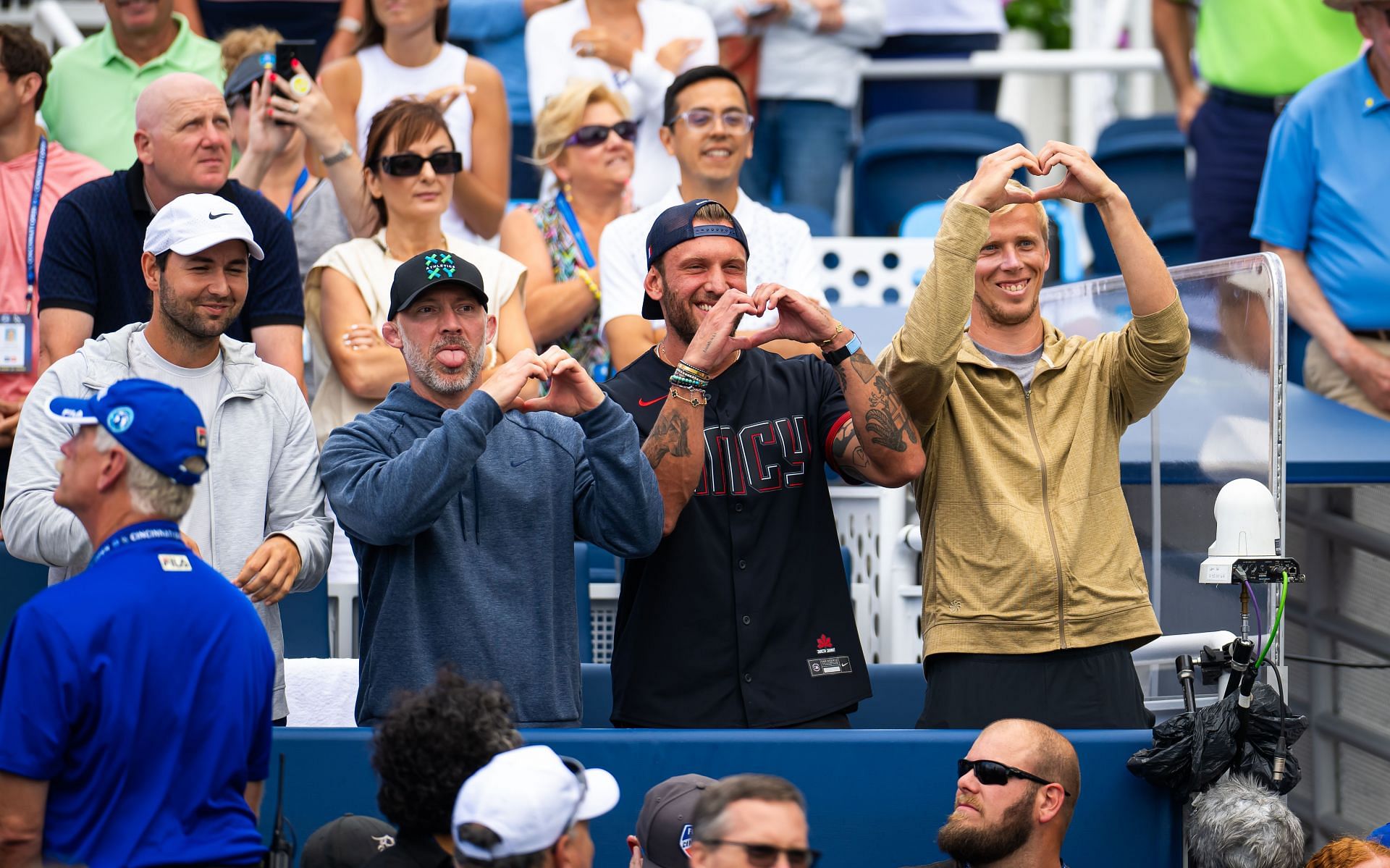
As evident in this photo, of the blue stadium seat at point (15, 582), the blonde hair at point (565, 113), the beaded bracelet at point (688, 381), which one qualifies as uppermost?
the blonde hair at point (565, 113)

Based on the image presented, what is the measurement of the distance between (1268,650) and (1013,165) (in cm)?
135

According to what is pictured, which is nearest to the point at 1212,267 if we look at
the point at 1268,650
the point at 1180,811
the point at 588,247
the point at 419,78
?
the point at 1268,650

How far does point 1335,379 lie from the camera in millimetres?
6516

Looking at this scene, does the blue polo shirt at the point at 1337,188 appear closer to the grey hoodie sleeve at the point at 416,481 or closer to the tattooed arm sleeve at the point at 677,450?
the tattooed arm sleeve at the point at 677,450

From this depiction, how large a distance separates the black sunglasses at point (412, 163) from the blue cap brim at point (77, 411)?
8.67ft

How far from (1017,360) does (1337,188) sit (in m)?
2.42

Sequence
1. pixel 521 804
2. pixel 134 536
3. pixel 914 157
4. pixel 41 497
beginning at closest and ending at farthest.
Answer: pixel 521 804 < pixel 134 536 < pixel 41 497 < pixel 914 157

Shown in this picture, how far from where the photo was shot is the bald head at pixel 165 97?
17.8 feet

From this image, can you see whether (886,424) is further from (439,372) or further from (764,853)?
(764,853)

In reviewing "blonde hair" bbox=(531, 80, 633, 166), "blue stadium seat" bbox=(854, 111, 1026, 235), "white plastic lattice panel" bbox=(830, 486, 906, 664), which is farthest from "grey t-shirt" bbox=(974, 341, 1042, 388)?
"blue stadium seat" bbox=(854, 111, 1026, 235)

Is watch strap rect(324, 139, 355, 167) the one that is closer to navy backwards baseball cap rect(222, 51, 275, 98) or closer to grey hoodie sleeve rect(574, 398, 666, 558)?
navy backwards baseball cap rect(222, 51, 275, 98)

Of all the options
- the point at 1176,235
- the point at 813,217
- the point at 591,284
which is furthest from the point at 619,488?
the point at 1176,235

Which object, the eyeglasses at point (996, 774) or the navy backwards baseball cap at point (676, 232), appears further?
the navy backwards baseball cap at point (676, 232)

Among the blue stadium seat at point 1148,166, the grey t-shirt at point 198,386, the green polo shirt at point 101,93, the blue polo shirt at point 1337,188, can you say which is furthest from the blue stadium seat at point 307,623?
the blue stadium seat at point 1148,166
